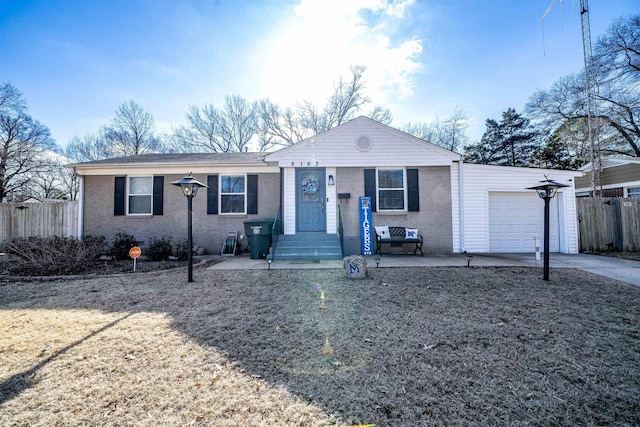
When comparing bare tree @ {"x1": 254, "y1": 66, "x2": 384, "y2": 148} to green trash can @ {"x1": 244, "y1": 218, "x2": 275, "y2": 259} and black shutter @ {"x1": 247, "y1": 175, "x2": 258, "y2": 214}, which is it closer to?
black shutter @ {"x1": 247, "y1": 175, "x2": 258, "y2": 214}

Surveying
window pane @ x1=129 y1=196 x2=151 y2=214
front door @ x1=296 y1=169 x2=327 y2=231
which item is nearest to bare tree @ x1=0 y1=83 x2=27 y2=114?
window pane @ x1=129 y1=196 x2=151 y2=214

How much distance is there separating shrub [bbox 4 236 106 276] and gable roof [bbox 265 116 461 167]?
18.7 feet

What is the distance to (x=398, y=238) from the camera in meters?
8.55

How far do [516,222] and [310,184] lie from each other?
7311 mm

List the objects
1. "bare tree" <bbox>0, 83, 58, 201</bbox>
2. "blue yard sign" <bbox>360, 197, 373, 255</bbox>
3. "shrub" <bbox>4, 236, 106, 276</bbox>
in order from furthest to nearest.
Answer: "bare tree" <bbox>0, 83, 58, 201</bbox>, "blue yard sign" <bbox>360, 197, 373, 255</bbox>, "shrub" <bbox>4, 236, 106, 276</bbox>

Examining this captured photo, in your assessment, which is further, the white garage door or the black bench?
the white garage door

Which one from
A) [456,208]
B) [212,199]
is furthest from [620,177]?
[212,199]

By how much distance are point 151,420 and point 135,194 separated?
10.0 meters

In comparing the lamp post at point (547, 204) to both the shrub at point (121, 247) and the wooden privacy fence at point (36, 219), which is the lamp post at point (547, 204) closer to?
the shrub at point (121, 247)

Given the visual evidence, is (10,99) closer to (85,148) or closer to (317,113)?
(85,148)

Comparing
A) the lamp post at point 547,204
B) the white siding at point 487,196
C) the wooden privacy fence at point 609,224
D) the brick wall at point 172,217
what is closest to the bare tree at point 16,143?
the brick wall at point 172,217

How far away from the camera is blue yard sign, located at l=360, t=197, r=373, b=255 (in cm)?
866

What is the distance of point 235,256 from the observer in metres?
8.89

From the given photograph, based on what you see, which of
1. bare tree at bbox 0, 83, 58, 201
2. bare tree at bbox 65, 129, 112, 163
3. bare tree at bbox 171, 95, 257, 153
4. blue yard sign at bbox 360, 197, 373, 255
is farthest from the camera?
bare tree at bbox 65, 129, 112, 163
